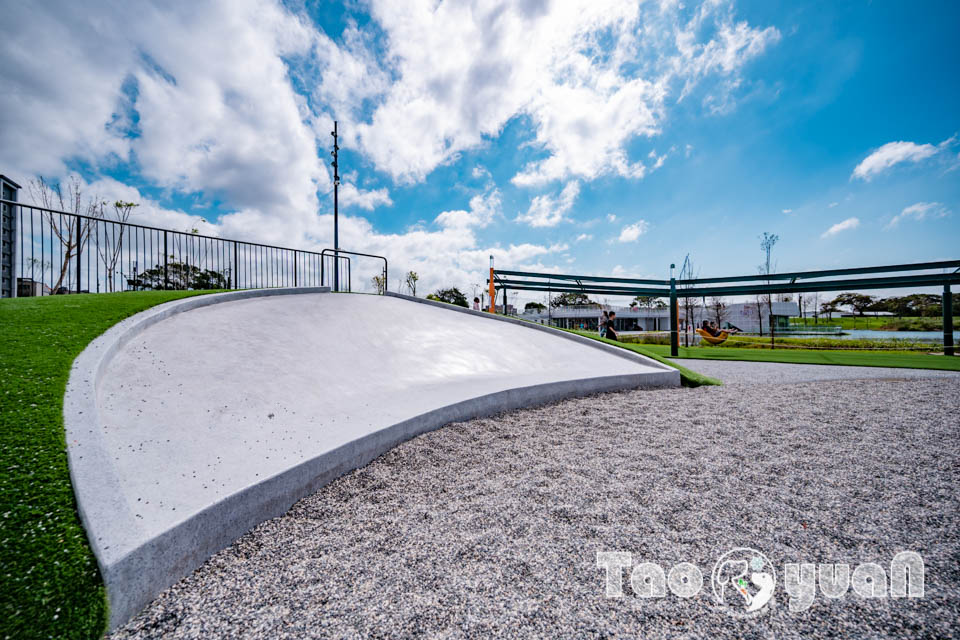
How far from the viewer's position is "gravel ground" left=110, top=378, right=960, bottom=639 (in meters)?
1.80

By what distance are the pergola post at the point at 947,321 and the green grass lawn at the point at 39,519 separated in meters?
19.1

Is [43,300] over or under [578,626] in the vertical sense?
over

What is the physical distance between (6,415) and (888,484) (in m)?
6.96

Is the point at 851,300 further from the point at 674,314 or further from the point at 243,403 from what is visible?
the point at 243,403

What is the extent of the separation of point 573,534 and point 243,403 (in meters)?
3.38

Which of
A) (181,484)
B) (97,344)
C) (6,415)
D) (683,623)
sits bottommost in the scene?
(683,623)

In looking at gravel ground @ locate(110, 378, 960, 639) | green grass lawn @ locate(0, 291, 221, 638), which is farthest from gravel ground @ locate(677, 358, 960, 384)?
green grass lawn @ locate(0, 291, 221, 638)

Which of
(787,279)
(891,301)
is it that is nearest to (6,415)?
(787,279)

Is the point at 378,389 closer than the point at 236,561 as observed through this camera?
No

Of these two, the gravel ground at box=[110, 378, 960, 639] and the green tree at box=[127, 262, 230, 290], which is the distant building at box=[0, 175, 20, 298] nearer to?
the green tree at box=[127, 262, 230, 290]

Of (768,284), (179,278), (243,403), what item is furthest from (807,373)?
(179,278)

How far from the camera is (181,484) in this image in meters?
2.37

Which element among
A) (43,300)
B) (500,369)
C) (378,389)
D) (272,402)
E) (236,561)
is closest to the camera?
(236,561)

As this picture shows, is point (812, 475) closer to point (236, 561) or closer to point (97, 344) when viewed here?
point (236, 561)
